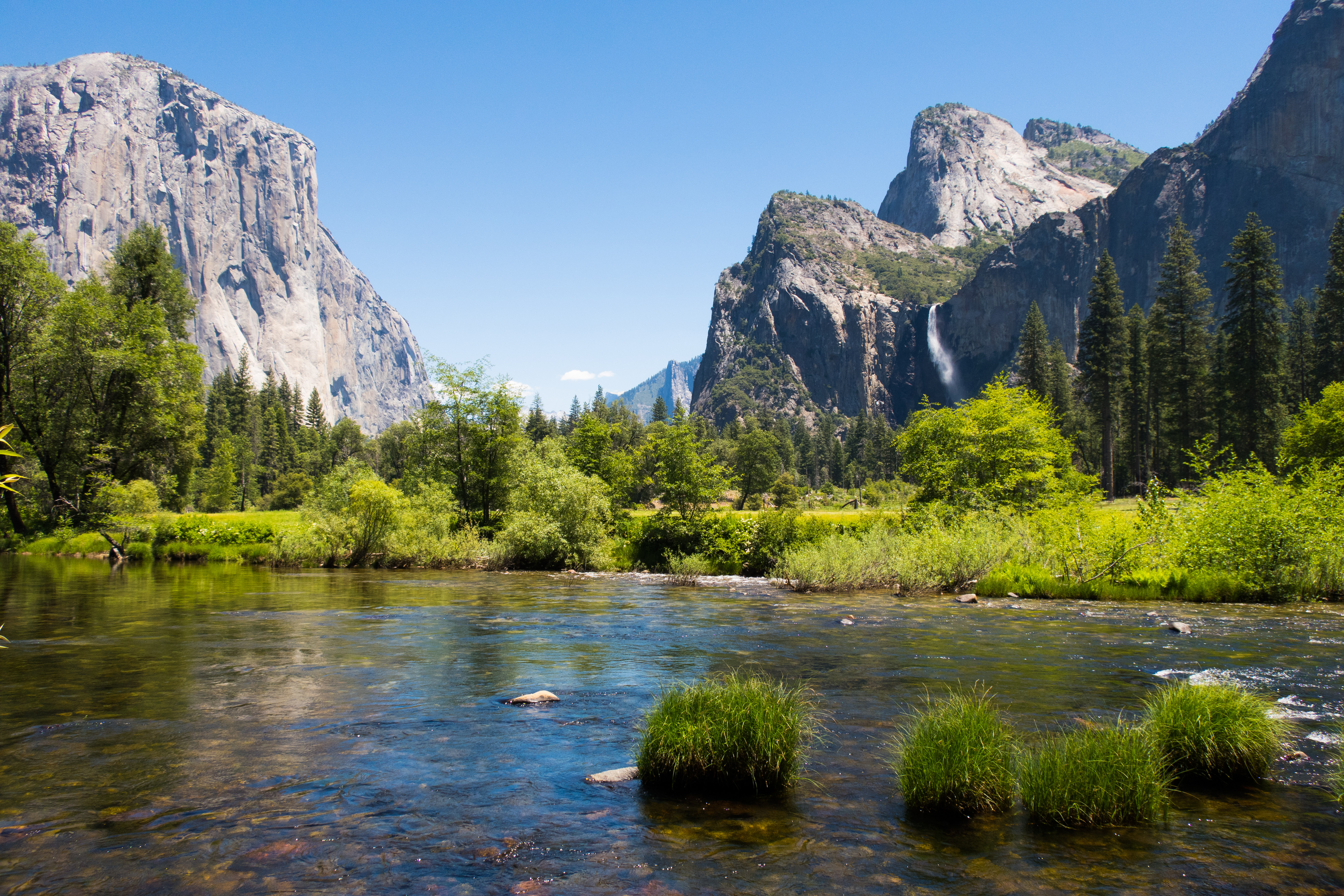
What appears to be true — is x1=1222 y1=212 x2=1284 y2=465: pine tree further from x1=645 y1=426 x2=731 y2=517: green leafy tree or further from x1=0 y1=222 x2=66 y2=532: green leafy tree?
x1=0 y1=222 x2=66 y2=532: green leafy tree

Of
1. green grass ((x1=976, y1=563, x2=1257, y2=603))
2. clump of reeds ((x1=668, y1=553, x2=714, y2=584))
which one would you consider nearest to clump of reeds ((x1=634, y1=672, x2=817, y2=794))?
green grass ((x1=976, y1=563, x2=1257, y2=603))

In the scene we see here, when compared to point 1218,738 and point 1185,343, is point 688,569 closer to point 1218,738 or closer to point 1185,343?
point 1218,738

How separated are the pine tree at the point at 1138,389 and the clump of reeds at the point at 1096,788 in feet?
222

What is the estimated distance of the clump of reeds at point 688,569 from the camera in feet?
96.2

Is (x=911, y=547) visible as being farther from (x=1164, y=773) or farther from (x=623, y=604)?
(x=1164, y=773)

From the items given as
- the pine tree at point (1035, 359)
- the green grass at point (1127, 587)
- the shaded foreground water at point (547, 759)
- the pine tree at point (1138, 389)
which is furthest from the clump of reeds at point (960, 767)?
the pine tree at point (1035, 359)

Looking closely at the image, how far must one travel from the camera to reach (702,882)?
5.44 m

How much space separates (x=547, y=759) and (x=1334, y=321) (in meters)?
73.0

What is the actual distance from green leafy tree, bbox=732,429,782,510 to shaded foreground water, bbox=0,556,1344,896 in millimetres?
91097

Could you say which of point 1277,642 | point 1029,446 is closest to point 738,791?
point 1277,642

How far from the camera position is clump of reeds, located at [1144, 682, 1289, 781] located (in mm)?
7258

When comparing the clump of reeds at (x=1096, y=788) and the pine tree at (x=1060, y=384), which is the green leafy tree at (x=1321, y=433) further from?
the clump of reeds at (x=1096, y=788)

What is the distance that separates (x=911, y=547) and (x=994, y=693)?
49.6 ft

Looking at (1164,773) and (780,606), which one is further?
(780,606)
